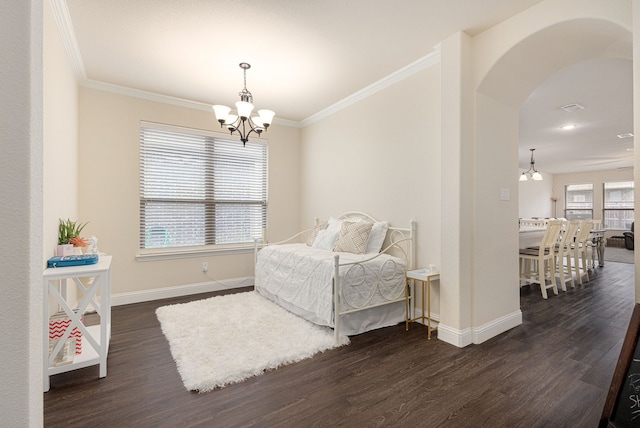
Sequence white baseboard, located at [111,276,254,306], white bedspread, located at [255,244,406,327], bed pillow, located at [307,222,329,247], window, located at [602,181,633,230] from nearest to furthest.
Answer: white bedspread, located at [255,244,406,327] → white baseboard, located at [111,276,254,306] → bed pillow, located at [307,222,329,247] → window, located at [602,181,633,230]

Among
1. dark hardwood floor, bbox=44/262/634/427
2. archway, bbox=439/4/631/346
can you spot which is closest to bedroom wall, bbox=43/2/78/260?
dark hardwood floor, bbox=44/262/634/427

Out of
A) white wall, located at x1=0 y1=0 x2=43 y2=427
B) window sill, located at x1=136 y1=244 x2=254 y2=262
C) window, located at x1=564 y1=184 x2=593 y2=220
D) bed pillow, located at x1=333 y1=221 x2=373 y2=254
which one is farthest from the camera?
window, located at x1=564 y1=184 x2=593 y2=220

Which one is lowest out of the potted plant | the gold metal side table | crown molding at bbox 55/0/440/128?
the gold metal side table

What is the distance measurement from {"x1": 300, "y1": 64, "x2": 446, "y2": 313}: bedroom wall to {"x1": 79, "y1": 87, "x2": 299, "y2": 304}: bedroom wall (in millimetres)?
1802

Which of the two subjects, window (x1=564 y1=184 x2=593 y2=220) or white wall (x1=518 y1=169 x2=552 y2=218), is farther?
window (x1=564 y1=184 x2=593 y2=220)

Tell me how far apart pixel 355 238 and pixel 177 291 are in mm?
2558

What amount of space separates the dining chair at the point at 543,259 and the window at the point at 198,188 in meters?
4.09

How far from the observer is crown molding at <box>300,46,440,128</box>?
9.77 ft

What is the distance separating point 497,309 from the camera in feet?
9.30

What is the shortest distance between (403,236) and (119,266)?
3.51 metres

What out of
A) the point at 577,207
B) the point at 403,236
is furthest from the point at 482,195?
the point at 577,207

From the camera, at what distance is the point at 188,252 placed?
4.15 metres

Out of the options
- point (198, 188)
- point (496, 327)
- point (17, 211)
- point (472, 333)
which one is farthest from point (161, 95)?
point (496, 327)

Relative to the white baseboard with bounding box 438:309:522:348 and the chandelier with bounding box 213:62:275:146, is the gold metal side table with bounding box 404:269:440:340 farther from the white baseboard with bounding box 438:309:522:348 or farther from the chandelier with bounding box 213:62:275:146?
the chandelier with bounding box 213:62:275:146
